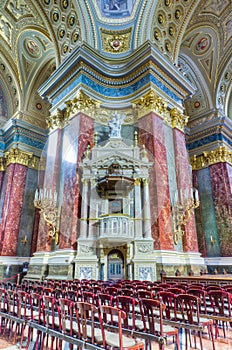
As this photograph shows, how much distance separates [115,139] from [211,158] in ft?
24.8

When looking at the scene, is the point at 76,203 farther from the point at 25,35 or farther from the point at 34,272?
the point at 25,35

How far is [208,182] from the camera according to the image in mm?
14898

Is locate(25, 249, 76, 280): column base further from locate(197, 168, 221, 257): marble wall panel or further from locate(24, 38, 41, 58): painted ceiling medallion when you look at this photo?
locate(24, 38, 41, 58): painted ceiling medallion

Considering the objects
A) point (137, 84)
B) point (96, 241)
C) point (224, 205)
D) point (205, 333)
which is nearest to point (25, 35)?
point (137, 84)

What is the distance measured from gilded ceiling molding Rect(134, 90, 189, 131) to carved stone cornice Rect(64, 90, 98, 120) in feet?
6.70

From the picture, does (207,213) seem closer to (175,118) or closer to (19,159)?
→ (175,118)

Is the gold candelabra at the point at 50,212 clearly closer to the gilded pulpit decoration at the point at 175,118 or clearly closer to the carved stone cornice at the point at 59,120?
the carved stone cornice at the point at 59,120

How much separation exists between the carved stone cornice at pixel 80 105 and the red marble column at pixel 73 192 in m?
Answer: 0.36

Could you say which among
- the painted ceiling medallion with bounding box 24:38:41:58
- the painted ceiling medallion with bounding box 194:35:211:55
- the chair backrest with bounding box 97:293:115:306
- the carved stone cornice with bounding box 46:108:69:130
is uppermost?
the painted ceiling medallion with bounding box 194:35:211:55

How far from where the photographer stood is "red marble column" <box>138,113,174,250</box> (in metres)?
8.65

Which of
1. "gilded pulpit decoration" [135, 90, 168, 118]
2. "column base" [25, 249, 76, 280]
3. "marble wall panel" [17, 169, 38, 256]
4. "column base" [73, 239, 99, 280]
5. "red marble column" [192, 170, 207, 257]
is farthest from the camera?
"red marble column" [192, 170, 207, 257]

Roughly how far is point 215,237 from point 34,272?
9.52 metres

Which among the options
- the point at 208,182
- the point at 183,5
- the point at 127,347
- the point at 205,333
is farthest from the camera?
the point at 208,182

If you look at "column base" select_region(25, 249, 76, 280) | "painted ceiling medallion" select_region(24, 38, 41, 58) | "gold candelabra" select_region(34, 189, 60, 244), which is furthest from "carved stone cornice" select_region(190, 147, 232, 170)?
"painted ceiling medallion" select_region(24, 38, 41, 58)
